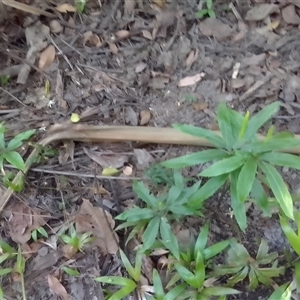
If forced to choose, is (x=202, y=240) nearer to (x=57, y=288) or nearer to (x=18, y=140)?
(x=57, y=288)

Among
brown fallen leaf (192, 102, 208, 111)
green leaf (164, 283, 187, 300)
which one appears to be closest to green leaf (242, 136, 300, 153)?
green leaf (164, 283, 187, 300)

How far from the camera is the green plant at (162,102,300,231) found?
135 centimetres

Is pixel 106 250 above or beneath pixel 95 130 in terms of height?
beneath

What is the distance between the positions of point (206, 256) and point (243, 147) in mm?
443

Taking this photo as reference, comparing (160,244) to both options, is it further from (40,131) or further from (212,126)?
(40,131)

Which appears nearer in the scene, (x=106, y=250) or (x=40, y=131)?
(x=106, y=250)

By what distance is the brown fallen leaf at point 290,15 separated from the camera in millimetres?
2166

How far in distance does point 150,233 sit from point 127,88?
2.51ft

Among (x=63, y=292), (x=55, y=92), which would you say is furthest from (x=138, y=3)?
(x=63, y=292)

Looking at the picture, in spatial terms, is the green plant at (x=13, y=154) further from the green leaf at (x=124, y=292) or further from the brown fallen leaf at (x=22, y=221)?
the green leaf at (x=124, y=292)

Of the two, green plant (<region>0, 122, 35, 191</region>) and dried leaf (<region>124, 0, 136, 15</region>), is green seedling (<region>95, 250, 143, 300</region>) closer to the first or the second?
green plant (<region>0, 122, 35, 191</region>)

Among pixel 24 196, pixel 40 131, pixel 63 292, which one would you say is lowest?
pixel 63 292

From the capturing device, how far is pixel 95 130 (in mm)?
1938

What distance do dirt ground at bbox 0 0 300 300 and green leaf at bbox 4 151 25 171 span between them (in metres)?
0.12
